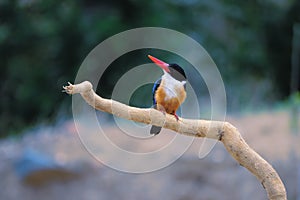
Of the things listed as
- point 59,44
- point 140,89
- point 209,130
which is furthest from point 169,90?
point 59,44

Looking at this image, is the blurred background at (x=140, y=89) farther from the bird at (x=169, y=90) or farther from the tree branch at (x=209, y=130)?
the tree branch at (x=209, y=130)

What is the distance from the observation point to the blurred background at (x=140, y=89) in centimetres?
590

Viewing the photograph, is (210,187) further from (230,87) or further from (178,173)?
(230,87)

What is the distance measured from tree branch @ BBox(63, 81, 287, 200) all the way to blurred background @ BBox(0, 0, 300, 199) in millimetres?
3907

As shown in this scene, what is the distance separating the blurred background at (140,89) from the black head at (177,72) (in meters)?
3.80

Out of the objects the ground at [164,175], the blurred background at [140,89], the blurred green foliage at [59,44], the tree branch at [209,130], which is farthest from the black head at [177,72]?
the blurred green foliage at [59,44]

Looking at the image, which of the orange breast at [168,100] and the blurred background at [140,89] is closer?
the orange breast at [168,100]

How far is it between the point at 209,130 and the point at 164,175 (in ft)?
16.2

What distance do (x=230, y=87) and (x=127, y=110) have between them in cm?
779

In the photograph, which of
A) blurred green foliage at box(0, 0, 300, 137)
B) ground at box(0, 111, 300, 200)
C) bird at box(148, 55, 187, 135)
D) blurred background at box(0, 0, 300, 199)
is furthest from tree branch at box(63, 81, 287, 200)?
blurred green foliage at box(0, 0, 300, 137)

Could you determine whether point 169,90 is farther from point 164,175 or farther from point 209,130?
point 164,175

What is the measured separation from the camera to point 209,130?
114cm

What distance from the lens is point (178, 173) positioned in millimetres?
5988

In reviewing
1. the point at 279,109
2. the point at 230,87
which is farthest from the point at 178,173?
the point at 230,87
